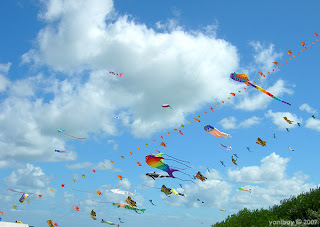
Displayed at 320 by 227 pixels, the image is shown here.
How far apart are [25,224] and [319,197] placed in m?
25.7

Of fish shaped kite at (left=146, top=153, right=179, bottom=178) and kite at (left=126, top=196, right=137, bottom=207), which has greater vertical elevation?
fish shaped kite at (left=146, top=153, right=179, bottom=178)

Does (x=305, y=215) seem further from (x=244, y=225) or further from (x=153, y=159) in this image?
(x=153, y=159)

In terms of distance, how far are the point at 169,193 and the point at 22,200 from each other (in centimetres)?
1864

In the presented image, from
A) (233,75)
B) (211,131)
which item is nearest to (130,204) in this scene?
(211,131)

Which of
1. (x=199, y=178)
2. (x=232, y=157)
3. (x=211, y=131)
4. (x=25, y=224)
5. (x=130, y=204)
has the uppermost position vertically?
(x=211, y=131)

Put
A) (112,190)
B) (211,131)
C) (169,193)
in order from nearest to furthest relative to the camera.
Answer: (169,193), (112,190), (211,131)

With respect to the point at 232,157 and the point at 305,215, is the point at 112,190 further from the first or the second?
the point at 305,215

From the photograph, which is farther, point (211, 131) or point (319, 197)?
point (211, 131)

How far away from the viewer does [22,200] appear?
3559cm

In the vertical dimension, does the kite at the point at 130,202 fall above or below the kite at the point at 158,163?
below

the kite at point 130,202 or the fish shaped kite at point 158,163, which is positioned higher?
the fish shaped kite at point 158,163

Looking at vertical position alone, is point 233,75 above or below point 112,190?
above

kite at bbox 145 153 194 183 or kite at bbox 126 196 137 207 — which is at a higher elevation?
kite at bbox 145 153 194 183

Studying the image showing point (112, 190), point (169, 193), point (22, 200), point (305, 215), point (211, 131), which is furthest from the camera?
point (22, 200)
